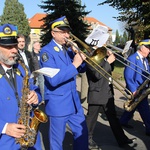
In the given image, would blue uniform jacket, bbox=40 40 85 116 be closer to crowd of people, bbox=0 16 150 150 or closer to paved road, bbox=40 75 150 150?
crowd of people, bbox=0 16 150 150

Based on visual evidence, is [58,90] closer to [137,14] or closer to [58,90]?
[58,90]

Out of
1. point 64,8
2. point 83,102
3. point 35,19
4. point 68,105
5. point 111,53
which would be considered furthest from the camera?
point 35,19

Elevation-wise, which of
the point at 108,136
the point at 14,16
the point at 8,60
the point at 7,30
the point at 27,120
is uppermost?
the point at 7,30

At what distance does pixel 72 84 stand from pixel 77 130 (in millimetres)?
628

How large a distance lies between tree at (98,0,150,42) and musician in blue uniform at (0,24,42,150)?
1650 cm

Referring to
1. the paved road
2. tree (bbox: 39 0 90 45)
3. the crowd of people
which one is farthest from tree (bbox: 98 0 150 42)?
the crowd of people

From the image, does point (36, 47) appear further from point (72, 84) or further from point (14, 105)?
point (14, 105)

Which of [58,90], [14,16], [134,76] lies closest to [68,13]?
[134,76]

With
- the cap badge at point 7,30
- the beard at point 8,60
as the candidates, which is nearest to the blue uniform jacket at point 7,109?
the beard at point 8,60

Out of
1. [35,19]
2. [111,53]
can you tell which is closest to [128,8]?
[111,53]

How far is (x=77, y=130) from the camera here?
3.88 m

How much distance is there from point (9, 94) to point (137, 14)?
18.7 metres

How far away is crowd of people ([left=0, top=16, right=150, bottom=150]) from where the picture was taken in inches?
107

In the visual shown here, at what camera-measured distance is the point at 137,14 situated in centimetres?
2016
